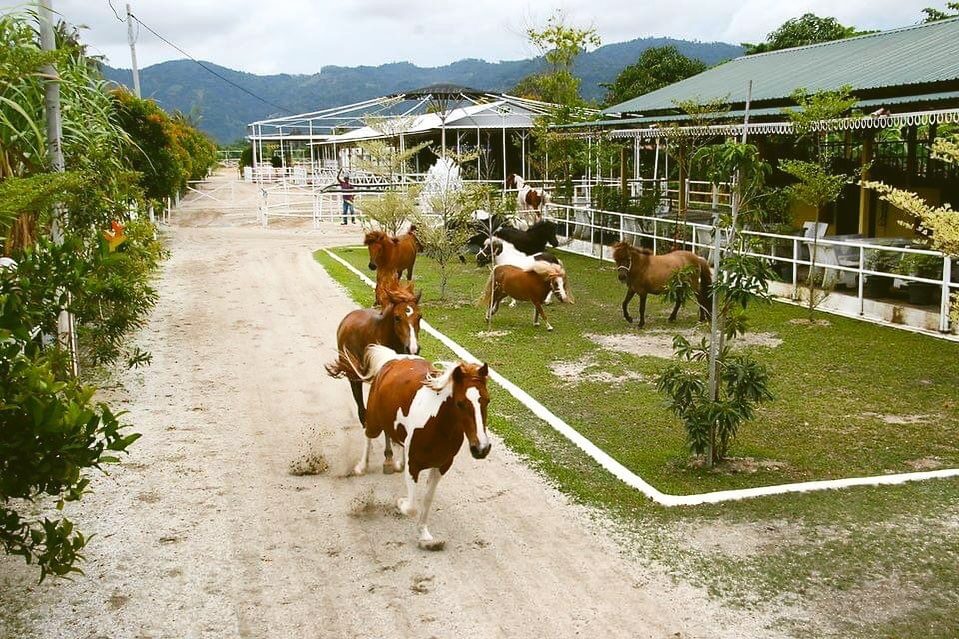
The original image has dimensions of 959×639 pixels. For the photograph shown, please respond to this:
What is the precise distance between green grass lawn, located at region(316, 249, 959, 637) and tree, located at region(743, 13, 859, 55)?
3039 centimetres

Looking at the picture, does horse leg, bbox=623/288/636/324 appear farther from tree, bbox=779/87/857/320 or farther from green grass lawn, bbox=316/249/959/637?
tree, bbox=779/87/857/320

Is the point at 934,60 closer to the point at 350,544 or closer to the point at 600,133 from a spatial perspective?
the point at 600,133

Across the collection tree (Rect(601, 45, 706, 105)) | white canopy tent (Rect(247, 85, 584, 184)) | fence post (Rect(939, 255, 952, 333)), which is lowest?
fence post (Rect(939, 255, 952, 333))

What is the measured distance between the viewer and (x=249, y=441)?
8234 mm

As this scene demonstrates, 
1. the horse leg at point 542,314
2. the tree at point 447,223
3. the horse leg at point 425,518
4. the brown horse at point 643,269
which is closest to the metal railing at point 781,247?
the brown horse at point 643,269

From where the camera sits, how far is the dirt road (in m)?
4.91

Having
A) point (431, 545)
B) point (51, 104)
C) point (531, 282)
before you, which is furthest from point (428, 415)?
point (531, 282)

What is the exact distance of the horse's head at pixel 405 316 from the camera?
725 centimetres

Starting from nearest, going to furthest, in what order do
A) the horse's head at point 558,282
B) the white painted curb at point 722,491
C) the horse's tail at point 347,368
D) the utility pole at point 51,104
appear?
the white painted curb at point 722,491
the horse's tail at point 347,368
the utility pole at point 51,104
the horse's head at point 558,282

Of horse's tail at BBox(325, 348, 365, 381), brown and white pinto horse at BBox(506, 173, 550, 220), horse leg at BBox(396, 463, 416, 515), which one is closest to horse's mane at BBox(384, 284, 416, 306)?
horse's tail at BBox(325, 348, 365, 381)

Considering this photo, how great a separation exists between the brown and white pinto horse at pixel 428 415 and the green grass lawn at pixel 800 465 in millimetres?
1359

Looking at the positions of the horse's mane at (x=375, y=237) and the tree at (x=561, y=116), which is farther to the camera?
the tree at (x=561, y=116)

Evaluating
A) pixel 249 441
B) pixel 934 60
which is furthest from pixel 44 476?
pixel 934 60

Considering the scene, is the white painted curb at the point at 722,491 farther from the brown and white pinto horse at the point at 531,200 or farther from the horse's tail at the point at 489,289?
the brown and white pinto horse at the point at 531,200
